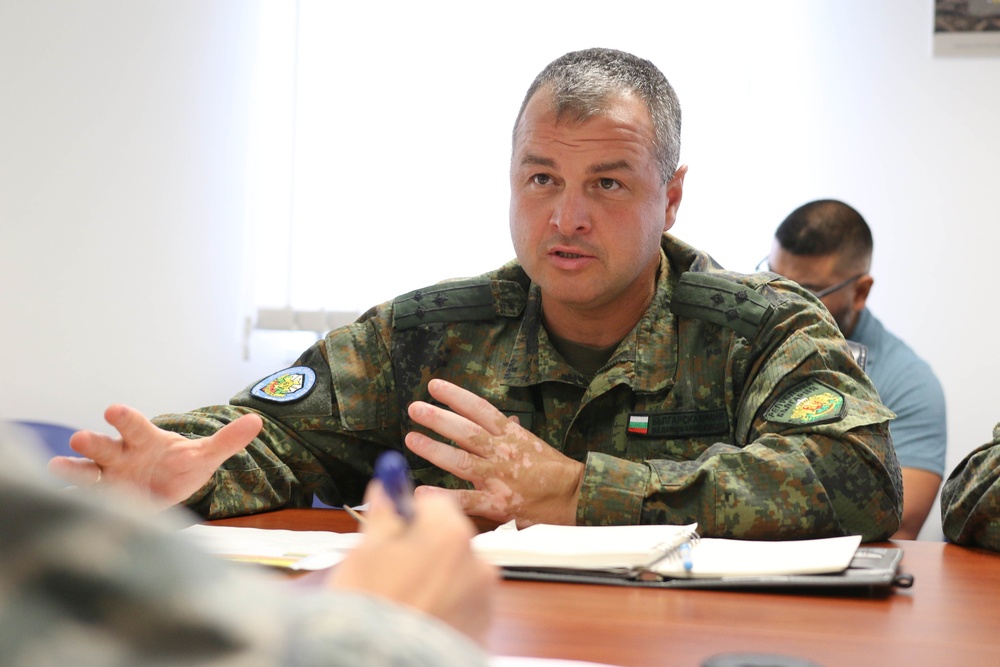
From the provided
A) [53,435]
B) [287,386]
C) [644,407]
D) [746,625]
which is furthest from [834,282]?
[746,625]

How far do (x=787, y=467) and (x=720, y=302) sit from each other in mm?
421

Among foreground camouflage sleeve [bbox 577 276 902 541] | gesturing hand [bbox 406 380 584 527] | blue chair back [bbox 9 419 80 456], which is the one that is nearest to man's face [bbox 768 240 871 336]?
foreground camouflage sleeve [bbox 577 276 902 541]

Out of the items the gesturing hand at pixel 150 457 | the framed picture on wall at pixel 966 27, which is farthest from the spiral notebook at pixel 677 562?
the framed picture on wall at pixel 966 27

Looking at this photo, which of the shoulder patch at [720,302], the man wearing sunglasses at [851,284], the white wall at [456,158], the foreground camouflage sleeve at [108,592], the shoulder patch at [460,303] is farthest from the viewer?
the white wall at [456,158]

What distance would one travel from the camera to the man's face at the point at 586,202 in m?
1.80

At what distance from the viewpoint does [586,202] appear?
1819mm

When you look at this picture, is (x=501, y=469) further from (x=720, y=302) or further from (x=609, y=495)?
(x=720, y=302)

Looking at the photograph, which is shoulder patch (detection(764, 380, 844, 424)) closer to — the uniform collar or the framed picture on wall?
the uniform collar

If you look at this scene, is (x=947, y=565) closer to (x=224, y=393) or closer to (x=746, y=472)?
(x=746, y=472)

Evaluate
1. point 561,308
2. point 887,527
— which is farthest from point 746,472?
point 561,308

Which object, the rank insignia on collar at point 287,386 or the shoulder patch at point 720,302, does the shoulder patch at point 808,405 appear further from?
the rank insignia on collar at point 287,386

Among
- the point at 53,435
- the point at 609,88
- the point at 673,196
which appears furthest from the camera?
the point at 53,435

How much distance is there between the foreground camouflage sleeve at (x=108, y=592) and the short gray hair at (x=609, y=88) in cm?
157

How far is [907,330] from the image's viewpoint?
130 inches
